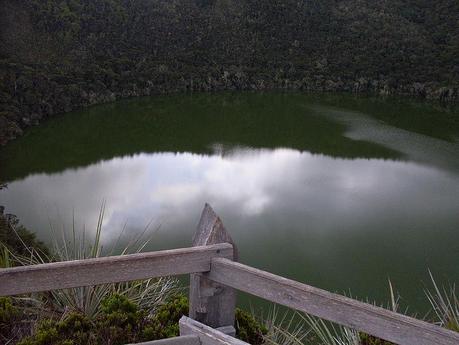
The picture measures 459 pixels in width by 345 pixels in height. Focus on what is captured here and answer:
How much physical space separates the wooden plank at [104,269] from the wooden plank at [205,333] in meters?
0.18

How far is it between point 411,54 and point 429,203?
1206 inches

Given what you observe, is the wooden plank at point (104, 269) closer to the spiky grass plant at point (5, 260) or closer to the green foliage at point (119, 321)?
the green foliage at point (119, 321)

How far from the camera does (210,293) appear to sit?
5.07 ft

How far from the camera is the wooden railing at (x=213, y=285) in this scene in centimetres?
124

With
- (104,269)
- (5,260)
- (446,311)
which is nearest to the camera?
(104,269)

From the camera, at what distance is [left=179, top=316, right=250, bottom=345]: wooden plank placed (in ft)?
4.64

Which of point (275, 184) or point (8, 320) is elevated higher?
point (8, 320)

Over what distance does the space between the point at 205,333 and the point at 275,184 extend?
12706 millimetres

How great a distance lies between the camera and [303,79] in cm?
3744

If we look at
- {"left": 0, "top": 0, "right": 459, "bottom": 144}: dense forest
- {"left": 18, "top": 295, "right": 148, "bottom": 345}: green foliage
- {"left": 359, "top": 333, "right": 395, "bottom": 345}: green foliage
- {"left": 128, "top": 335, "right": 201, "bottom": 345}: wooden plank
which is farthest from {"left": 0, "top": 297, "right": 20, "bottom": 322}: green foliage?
{"left": 0, "top": 0, "right": 459, "bottom": 144}: dense forest

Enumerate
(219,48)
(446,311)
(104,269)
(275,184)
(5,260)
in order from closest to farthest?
(104,269), (446,311), (5,260), (275,184), (219,48)

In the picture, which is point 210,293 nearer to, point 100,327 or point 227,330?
point 227,330

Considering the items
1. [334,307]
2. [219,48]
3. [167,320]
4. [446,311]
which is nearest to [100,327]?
[167,320]

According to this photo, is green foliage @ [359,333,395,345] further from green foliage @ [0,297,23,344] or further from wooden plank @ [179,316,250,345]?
green foliage @ [0,297,23,344]
